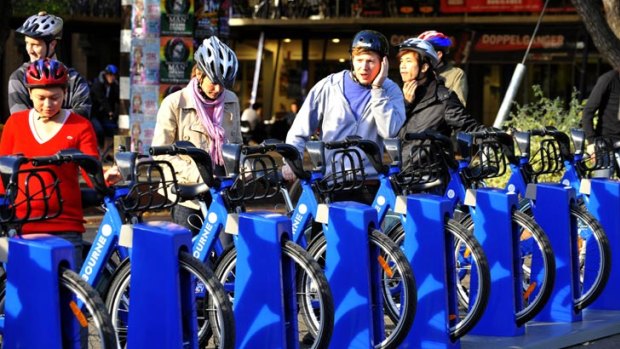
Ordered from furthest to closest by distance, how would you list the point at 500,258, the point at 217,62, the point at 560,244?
1. the point at 560,244
2. the point at 500,258
3. the point at 217,62

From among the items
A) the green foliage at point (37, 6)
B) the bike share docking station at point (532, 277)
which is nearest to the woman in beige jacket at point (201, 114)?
the bike share docking station at point (532, 277)

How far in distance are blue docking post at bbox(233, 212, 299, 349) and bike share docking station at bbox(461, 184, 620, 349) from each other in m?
1.49

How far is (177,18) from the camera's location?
15945 millimetres

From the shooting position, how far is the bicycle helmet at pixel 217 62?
7.44 metres

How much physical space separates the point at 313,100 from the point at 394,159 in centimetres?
77

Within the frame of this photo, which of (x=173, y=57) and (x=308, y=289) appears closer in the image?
(x=308, y=289)

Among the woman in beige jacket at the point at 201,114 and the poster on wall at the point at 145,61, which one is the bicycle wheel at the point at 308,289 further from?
the poster on wall at the point at 145,61

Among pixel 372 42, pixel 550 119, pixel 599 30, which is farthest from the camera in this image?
pixel 599 30

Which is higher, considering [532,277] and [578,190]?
[578,190]

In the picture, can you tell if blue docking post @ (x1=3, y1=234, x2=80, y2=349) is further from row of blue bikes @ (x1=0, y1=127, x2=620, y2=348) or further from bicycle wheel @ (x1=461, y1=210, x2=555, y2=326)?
bicycle wheel @ (x1=461, y1=210, x2=555, y2=326)

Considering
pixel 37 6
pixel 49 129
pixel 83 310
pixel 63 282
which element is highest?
pixel 37 6

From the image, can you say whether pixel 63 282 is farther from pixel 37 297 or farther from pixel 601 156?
pixel 601 156

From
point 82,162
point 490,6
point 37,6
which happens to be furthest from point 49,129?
point 490,6

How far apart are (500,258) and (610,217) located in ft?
4.38
